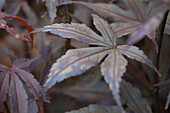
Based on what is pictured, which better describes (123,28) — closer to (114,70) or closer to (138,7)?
Answer: (138,7)

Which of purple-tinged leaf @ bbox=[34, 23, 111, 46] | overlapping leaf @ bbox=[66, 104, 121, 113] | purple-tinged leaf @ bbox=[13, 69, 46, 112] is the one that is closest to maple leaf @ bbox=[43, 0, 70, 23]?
purple-tinged leaf @ bbox=[34, 23, 111, 46]

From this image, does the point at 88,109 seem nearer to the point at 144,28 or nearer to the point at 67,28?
the point at 67,28

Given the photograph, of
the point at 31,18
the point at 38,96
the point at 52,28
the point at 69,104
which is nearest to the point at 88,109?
the point at 38,96

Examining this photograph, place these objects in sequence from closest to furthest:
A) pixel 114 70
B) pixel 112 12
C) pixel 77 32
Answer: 1. pixel 114 70
2. pixel 77 32
3. pixel 112 12

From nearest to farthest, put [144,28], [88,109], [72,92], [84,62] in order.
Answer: [144,28]
[84,62]
[88,109]
[72,92]

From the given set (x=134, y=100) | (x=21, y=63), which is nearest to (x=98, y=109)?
(x=134, y=100)

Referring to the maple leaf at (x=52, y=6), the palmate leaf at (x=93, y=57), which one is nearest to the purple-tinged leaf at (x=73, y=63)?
the palmate leaf at (x=93, y=57)
